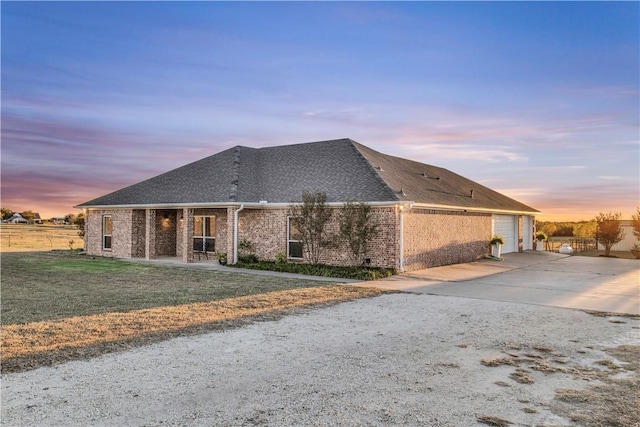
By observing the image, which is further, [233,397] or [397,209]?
[397,209]

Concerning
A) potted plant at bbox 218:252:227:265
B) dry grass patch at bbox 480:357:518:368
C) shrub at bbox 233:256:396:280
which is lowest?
dry grass patch at bbox 480:357:518:368

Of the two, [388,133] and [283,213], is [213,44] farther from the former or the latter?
[388,133]

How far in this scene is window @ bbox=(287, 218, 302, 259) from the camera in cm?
1919

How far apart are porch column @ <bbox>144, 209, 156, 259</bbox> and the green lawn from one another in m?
2.52

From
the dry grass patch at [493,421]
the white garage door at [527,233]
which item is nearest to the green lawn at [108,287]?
the dry grass patch at [493,421]

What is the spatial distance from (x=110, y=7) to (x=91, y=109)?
5.85 metres

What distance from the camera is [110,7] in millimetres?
14195

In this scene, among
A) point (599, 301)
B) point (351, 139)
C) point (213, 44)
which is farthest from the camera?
point (351, 139)

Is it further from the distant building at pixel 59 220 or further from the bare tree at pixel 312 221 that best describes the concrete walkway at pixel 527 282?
the distant building at pixel 59 220

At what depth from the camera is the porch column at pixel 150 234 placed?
22462 millimetres

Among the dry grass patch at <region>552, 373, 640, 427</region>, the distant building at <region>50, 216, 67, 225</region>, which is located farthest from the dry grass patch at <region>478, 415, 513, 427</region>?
the distant building at <region>50, 216, 67, 225</region>

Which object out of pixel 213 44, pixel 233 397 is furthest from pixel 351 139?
pixel 233 397

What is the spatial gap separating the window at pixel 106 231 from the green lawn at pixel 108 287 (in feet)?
16.6

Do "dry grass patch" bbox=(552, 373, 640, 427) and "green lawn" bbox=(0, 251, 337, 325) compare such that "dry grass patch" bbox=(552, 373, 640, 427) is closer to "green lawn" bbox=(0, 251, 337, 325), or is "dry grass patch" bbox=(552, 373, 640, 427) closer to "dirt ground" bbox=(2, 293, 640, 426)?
"dirt ground" bbox=(2, 293, 640, 426)
